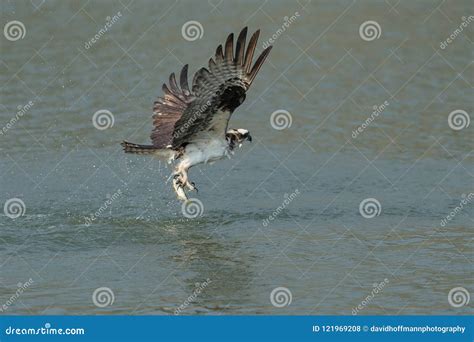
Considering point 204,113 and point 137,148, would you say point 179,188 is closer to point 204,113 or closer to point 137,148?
point 137,148

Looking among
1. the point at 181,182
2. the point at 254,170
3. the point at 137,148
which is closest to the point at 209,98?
the point at 137,148

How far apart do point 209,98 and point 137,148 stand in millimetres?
1717

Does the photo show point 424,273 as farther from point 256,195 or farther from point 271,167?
point 271,167

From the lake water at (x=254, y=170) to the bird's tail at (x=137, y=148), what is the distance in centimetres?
91

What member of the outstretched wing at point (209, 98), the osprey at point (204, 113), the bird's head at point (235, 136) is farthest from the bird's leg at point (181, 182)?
the bird's head at point (235, 136)

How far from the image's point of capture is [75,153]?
53.4 feet

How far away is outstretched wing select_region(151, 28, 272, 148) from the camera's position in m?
11.4

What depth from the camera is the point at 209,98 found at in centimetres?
1203

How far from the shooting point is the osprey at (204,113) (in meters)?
11.4

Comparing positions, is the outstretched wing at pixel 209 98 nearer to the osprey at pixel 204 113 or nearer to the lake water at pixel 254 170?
the osprey at pixel 204 113

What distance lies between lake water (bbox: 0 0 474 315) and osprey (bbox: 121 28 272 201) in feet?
2.78

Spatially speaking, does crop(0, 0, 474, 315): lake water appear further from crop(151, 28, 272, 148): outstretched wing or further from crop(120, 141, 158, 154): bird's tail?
crop(151, 28, 272, 148): outstretched wing

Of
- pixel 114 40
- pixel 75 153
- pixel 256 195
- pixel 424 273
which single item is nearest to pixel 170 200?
pixel 256 195

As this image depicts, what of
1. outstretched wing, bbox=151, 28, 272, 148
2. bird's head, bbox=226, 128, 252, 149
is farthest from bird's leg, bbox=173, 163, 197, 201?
bird's head, bbox=226, 128, 252, 149
